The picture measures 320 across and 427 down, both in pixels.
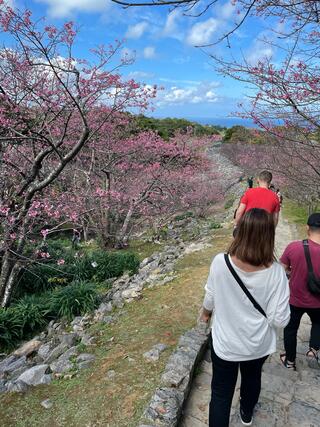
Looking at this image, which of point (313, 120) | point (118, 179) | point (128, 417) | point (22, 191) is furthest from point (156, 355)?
point (118, 179)

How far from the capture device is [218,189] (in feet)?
59.2

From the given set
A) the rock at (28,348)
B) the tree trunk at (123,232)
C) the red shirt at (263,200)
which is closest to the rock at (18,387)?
the rock at (28,348)

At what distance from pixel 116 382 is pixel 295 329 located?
5.79ft

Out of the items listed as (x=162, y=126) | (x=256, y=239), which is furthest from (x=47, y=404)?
(x=162, y=126)

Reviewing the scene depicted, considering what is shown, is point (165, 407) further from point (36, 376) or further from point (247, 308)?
point (36, 376)

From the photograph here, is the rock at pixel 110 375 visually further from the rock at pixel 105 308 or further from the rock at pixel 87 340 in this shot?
the rock at pixel 105 308

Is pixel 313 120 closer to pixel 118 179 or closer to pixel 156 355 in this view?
pixel 156 355

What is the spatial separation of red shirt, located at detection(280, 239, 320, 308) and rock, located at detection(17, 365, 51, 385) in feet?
8.63

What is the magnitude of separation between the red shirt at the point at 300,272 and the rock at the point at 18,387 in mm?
2787

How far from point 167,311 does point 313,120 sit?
9.95ft

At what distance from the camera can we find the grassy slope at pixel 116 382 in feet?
9.29

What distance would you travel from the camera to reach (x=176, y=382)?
2.94m

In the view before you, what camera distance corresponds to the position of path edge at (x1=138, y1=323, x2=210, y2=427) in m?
2.61

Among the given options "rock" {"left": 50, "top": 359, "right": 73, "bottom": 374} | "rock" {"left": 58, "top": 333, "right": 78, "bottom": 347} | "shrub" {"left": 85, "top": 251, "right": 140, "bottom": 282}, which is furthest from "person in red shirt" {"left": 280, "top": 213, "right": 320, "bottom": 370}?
"shrub" {"left": 85, "top": 251, "right": 140, "bottom": 282}
